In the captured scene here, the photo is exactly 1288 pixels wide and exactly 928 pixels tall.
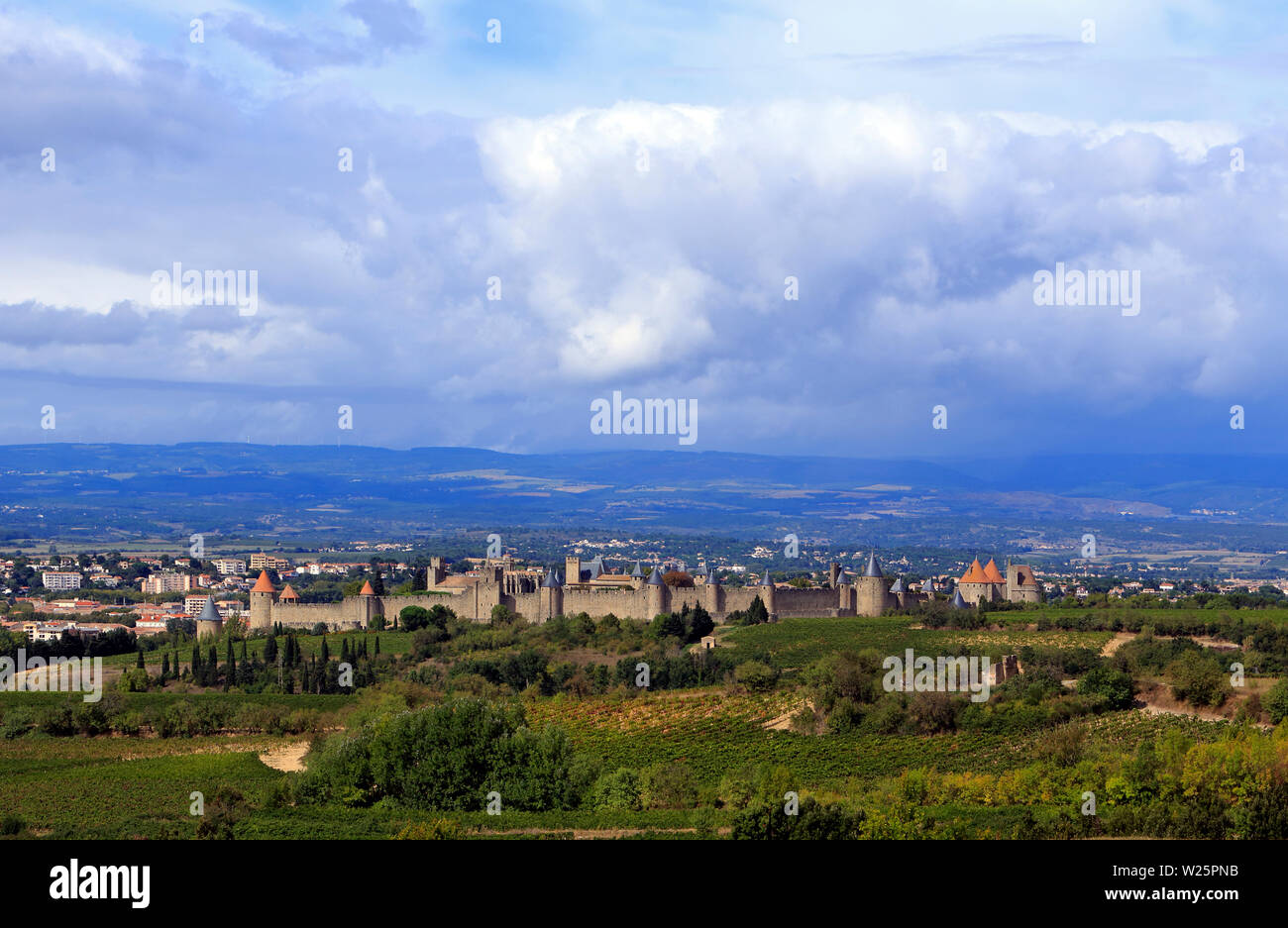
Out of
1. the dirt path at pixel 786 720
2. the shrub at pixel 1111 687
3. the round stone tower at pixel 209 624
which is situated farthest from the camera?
the round stone tower at pixel 209 624

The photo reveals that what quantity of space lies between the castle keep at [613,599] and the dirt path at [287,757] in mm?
23285

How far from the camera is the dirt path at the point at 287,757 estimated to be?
34.0 metres

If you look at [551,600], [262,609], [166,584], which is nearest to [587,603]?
[551,600]

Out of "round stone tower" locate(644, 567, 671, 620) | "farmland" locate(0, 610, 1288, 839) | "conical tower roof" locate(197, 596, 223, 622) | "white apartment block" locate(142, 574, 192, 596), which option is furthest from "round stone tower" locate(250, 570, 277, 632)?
"white apartment block" locate(142, 574, 192, 596)

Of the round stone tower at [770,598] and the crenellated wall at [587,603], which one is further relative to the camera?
the crenellated wall at [587,603]

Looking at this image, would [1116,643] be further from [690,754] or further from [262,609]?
[262,609]

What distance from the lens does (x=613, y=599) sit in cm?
6044

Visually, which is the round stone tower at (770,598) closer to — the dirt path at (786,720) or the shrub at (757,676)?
the shrub at (757,676)

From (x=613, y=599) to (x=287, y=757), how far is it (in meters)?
25.9

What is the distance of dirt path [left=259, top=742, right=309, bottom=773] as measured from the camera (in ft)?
112

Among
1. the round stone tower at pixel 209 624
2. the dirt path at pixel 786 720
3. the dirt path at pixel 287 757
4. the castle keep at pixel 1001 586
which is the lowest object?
the dirt path at pixel 287 757

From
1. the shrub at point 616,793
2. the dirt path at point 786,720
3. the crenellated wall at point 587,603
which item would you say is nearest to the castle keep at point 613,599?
the crenellated wall at point 587,603
